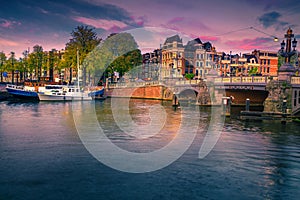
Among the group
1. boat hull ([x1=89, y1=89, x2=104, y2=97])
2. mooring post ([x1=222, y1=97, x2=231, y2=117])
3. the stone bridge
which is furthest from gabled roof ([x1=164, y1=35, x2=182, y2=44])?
mooring post ([x1=222, y1=97, x2=231, y2=117])

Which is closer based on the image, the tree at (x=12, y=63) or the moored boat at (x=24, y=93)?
the moored boat at (x=24, y=93)

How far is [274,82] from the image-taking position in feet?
104

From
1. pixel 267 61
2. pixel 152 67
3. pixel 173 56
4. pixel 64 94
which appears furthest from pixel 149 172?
pixel 267 61

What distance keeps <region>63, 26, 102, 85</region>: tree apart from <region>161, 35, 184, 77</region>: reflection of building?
97.6ft

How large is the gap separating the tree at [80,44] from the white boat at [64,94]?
1510 cm

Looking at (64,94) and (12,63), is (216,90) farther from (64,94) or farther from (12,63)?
(12,63)

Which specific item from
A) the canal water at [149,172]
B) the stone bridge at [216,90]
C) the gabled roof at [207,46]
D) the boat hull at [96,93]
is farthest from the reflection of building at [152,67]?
the canal water at [149,172]

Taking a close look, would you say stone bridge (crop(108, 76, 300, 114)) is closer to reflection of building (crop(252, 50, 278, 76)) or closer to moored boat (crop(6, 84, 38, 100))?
moored boat (crop(6, 84, 38, 100))

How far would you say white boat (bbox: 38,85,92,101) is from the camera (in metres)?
55.2

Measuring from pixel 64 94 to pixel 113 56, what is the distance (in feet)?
66.6

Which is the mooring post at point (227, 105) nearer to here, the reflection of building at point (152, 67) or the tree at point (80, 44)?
the tree at point (80, 44)

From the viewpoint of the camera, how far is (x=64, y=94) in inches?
2234

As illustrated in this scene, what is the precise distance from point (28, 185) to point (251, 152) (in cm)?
1267

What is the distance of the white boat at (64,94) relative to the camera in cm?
5522
